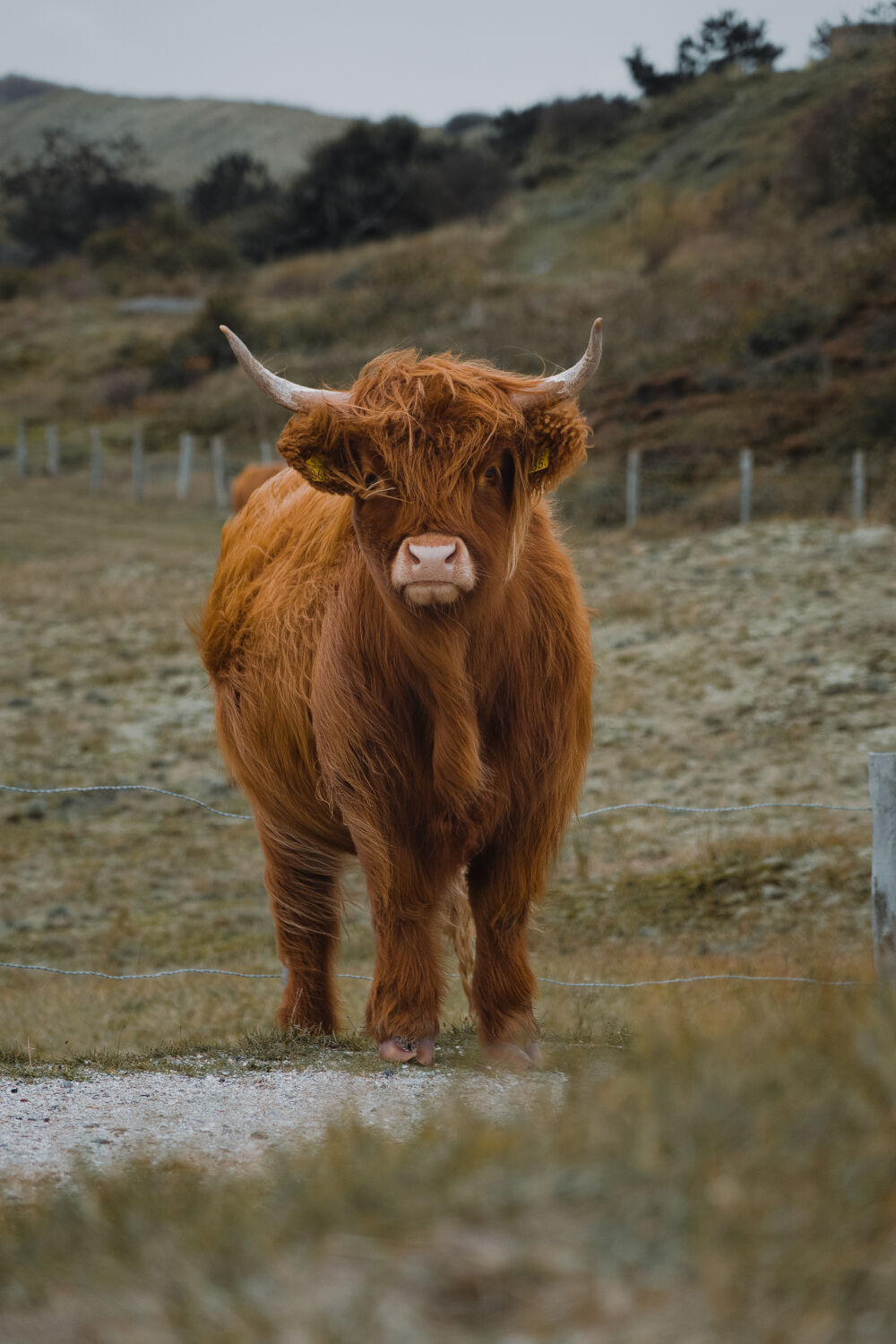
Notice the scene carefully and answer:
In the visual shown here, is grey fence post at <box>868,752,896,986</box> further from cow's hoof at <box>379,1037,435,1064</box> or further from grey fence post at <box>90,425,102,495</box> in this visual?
grey fence post at <box>90,425,102,495</box>

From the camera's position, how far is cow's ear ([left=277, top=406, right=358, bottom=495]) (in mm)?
4121

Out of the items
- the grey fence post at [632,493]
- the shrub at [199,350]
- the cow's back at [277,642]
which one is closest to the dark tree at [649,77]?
the shrub at [199,350]

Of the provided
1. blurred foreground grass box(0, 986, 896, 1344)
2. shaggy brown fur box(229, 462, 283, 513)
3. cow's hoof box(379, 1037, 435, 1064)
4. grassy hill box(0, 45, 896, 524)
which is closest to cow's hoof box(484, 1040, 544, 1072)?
cow's hoof box(379, 1037, 435, 1064)

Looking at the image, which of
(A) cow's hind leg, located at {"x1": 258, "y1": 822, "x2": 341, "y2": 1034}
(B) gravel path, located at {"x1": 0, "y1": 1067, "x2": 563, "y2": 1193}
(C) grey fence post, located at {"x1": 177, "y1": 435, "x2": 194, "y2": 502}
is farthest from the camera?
(C) grey fence post, located at {"x1": 177, "y1": 435, "x2": 194, "y2": 502}

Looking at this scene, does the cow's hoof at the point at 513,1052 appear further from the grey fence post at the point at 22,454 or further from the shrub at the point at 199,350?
the shrub at the point at 199,350

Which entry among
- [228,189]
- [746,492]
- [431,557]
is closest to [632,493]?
[746,492]

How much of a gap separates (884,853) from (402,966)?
1.93 metres

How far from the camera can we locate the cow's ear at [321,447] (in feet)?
13.5

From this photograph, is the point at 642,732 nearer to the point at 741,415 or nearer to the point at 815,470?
the point at 815,470

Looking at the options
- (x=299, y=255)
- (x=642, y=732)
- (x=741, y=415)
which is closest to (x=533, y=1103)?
(x=642, y=732)

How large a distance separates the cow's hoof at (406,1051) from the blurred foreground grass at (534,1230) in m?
1.69

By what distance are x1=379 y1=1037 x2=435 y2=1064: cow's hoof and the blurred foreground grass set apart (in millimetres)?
1692

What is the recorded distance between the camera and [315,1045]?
4.81 metres

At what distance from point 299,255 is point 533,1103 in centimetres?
5506
